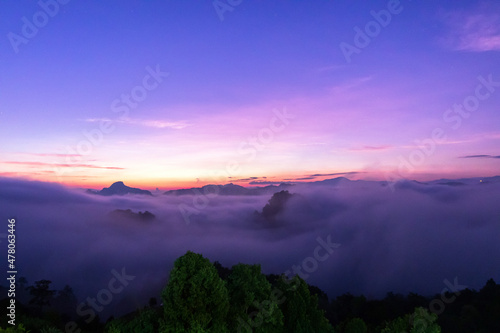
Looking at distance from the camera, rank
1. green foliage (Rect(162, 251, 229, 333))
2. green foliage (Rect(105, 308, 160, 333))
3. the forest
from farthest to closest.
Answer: green foliage (Rect(105, 308, 160, 333)), the forest, green foliage (Rect(162, 251, 229, 333))

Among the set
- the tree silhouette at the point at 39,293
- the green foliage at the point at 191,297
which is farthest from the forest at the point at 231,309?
the tree silhouette at the point at 39,293

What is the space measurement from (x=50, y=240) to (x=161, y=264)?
5361 centimetres

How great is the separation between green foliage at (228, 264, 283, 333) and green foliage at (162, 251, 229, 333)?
2.91m

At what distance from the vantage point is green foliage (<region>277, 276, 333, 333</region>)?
29156 millimetres

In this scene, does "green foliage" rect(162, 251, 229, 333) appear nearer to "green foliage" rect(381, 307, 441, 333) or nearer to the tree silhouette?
"green foliage" rect(381, 307, 441, 333)

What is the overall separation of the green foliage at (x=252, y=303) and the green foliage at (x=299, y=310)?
150cm

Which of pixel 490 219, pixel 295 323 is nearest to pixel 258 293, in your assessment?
pixel 295 323

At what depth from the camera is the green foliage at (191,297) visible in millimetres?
22906

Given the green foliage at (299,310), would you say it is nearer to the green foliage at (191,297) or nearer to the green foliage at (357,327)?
the green foliage at (357,327)

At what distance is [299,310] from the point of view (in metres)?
29.3

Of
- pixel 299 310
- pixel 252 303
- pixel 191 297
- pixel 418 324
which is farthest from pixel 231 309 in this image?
pixel 418 324

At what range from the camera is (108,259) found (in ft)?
598

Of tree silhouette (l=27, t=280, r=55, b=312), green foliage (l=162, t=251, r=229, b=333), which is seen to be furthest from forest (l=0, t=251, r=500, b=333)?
tree silhouette (l=27, t=280, r=55, b=312)

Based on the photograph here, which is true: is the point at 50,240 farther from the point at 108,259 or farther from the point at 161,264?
the point at 161,264
